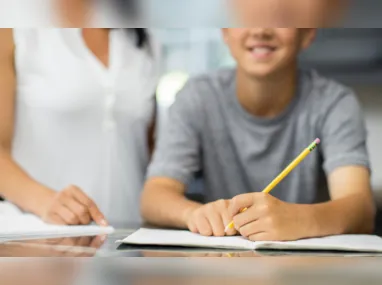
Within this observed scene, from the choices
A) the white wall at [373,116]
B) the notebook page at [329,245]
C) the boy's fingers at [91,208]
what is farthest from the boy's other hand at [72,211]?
the white wall at [373,116]

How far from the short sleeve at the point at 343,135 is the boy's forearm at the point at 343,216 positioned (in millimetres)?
45

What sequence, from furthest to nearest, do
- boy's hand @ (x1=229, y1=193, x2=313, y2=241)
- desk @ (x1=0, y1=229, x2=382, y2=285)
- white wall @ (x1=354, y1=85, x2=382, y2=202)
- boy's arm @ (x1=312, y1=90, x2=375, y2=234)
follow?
white wall @ (x1=354, y1=85, x2=382, y2=202), boy's arm @ (x1=312, y1=90, x2=375, y2=234), boy's hand @ (x1=229, y1=193, x2=313, y2=241), desk @ (x1=0, y1=229, x2=382, y2=285)

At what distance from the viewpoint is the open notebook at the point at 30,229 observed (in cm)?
47

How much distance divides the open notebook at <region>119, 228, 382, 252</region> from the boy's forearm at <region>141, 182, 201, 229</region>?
0.08m

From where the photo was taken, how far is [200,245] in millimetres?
404

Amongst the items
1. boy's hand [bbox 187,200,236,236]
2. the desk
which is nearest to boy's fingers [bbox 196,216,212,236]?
boy's hand [bbox 187,200,236,236]

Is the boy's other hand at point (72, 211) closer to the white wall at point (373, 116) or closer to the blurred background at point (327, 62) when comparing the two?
the blurred background at point (327, 62)

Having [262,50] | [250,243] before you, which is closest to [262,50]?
[262,50]

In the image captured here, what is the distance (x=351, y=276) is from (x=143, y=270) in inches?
4.9

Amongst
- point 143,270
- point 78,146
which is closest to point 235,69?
point 78,146

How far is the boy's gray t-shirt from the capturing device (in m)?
0.60

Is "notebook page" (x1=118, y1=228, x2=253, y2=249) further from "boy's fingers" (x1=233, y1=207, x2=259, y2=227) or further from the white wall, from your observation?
the white wall

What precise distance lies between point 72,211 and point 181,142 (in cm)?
16

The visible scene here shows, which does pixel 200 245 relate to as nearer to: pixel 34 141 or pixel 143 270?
pixel 143 270
